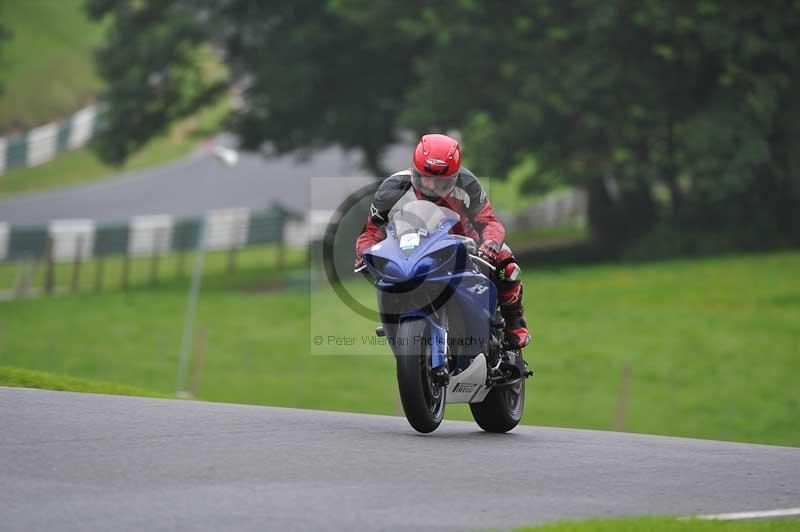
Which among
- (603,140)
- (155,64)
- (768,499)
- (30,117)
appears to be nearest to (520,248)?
(603,140)

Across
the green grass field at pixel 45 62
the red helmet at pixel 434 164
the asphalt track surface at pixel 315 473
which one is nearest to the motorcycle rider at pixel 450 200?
the red helmet at pixel 434 164

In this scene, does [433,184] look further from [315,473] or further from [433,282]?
[315,473]

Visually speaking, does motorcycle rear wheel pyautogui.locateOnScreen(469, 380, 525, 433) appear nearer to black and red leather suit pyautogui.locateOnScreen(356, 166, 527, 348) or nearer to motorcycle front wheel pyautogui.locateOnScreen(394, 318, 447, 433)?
black and red leather suit pyautogui.locateOnScreen(356, 166, 527, 348)

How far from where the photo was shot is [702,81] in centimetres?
3756

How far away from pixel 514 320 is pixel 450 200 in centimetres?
118

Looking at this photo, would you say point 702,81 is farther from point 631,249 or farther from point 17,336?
point 17,336

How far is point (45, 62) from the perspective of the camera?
6538cm

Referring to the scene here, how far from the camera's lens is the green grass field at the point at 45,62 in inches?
2445

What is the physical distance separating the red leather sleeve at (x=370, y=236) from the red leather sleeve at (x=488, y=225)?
0.71 meters

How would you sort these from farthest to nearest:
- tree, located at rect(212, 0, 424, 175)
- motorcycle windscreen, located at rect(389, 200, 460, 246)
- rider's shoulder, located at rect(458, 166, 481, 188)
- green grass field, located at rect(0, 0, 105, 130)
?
green grass field, located at rect(0, 0, 105, 130), tree, located at rect(212, 0, 424, 175), rider's shoulder, located at rect(458, 166, 481, 188), motorcycle windscreen, located at rect(389, 200, 460, 246)

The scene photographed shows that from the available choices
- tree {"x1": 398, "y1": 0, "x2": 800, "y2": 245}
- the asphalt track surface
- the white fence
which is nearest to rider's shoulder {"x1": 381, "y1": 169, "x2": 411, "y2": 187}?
the asphalt track surface

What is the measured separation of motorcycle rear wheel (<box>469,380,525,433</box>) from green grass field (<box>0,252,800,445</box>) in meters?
11.2

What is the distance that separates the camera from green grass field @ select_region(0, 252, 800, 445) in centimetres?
2591

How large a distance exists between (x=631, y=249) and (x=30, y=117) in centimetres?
3178
